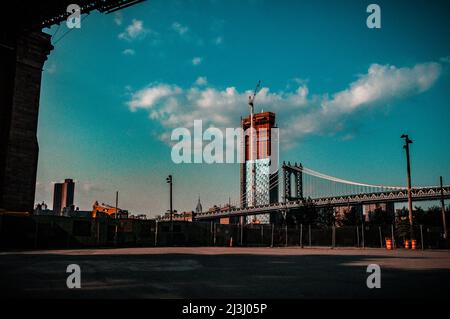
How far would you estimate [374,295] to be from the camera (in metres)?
6.29

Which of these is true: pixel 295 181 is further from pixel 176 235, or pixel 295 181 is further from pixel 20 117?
pixel 20 117

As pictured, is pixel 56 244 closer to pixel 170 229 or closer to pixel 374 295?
pixel 170 229

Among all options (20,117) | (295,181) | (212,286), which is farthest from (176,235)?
(295,181)

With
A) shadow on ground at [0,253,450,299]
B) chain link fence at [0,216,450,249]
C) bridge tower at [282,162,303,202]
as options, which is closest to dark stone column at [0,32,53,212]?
chain link fence at [0,216,450,249]

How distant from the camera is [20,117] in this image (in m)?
30.0

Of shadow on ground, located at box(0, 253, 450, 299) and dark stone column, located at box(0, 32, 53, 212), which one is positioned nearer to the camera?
shadow on ground, located at box(0, 253, 450, 299)

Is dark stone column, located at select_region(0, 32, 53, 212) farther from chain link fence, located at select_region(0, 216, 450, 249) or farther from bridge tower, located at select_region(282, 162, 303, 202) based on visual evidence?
bridge tower, located at select_region(282, 162, 303, 202)

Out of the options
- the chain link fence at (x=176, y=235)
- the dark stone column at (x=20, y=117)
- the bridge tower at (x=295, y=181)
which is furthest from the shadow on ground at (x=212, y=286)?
the bridge tower at (x=295, y=181)

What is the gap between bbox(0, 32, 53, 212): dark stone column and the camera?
28.6 meters

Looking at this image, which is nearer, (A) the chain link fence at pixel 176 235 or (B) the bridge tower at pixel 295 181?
(A) the chain link fence at pixel 176 235

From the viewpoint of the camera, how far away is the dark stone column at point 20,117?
28625 millimetres

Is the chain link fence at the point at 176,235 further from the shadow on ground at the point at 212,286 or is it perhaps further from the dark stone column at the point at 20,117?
the shadow on ground at the point at 212,286
